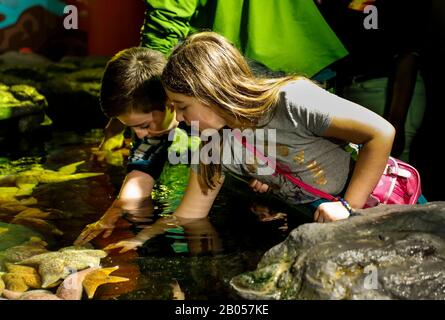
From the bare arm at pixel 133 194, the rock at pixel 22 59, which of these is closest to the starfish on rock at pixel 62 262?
the bare arm at pixel 133 194

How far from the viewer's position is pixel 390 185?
270 cm

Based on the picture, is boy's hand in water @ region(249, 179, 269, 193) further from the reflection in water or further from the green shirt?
the green shirt

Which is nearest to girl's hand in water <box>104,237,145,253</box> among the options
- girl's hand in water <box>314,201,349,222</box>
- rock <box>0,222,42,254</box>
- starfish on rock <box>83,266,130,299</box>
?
starfish on rock <box>83,266,130,299</box>

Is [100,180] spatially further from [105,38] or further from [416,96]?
[105,38]

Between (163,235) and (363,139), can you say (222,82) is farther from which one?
(163,235)

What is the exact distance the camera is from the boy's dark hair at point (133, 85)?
3.09 meters

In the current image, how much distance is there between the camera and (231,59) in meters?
2.51

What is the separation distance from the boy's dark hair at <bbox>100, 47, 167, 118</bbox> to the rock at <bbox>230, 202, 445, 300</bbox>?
124cm

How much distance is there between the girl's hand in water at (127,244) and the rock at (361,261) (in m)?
0.73

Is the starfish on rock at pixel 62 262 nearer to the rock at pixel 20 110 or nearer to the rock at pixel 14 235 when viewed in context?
the rock at pixel 14 235

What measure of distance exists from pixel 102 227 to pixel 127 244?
0.37m

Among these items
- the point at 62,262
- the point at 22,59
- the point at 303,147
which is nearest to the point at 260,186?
the point at 303,147
